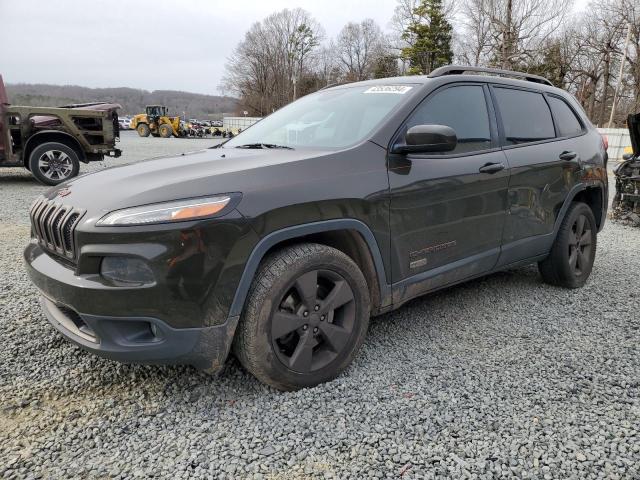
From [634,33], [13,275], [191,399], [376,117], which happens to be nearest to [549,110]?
[376,117]

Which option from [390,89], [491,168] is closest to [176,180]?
[390,89]

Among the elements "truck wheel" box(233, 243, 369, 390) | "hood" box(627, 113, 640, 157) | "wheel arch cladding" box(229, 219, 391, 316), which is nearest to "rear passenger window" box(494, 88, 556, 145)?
"wheel arch cladding" box(229, 219, 391, 316)

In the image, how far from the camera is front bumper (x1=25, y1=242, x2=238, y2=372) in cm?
203

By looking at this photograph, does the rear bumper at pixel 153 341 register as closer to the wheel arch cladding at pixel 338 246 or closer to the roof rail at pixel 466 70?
the wheel arch cladding at pixel 338 246

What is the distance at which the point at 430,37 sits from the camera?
4591 centimetres

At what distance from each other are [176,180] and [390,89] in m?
1.61

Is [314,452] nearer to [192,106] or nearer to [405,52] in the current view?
[405,52]

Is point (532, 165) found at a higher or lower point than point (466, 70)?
lower

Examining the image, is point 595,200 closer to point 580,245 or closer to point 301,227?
point 580,245

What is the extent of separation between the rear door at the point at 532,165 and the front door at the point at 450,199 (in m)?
0.14

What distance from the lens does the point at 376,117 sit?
285 cm

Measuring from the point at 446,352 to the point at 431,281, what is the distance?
44cm

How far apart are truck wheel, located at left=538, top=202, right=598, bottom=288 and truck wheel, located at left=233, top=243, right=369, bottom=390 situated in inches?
88.9

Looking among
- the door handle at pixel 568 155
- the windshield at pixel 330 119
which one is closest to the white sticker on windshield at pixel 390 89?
the windshield at pixel 330 119
